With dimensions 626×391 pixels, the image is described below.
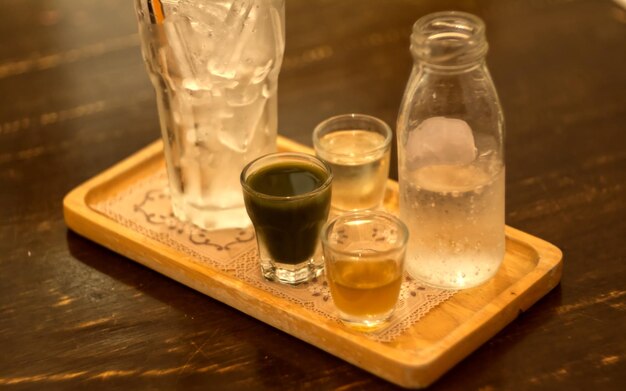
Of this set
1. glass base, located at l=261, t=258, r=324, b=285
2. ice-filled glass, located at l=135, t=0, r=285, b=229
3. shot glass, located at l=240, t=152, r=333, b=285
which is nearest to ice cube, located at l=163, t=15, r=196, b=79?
ice-filled glass, located at l=135, t=0, r=285, b=229

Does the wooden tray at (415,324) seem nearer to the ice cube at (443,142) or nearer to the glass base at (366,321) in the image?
the glass base at (366,321)

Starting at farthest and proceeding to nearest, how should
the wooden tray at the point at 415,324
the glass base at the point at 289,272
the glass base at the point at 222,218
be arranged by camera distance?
the glass base at the point at 222,218 < the glass base at the point at 289,272 < the wooden tray at the point at 415,324

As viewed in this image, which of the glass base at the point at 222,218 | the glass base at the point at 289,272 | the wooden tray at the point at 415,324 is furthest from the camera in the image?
the glass base at the point at 222,218

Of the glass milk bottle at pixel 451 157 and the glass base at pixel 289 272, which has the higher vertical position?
the glass milk bottle at pixel 451 157

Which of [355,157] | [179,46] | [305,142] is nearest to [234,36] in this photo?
[179,46]

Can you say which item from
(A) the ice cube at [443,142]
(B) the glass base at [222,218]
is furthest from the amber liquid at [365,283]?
(B) the glass base at [222,218]

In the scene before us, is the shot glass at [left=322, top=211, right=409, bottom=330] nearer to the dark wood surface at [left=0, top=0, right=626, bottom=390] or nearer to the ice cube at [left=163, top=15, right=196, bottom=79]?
the dark wood surface at [left=0, top=0, right=626, bottom=390]

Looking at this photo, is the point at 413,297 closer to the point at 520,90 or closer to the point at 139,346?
the point at 139,346

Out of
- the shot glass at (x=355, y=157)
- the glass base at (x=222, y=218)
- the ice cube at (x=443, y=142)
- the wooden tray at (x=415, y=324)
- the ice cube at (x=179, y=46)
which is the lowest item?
the wooden tray at (x=415, y=324)
